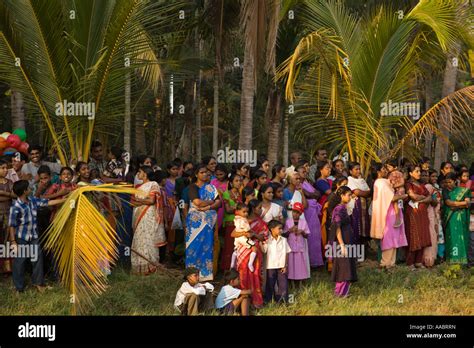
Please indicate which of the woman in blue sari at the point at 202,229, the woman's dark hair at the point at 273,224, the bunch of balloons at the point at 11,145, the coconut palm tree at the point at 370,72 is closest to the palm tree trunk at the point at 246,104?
the coconut palm tree at the point at 370,72

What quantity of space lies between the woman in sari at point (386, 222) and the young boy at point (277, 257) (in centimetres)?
218

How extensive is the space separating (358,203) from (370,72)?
6.89 feet

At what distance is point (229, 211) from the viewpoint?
9.35 meters

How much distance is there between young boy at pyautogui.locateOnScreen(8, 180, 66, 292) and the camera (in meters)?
8.44

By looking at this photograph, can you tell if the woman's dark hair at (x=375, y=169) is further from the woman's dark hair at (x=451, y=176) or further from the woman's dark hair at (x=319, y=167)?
the woman's dark hair at (x=451, y=176)

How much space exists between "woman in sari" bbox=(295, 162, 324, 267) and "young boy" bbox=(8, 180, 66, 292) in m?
3.45

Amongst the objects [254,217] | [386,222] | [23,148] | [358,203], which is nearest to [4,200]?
[23,148]

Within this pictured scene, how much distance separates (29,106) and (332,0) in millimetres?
5183

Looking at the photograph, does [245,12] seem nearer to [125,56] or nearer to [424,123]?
[125,56]

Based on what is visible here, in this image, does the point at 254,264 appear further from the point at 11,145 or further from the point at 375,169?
the point at 11,145

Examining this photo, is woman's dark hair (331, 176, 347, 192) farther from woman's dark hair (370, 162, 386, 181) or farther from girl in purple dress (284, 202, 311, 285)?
woman's dark hair (370, 162, 386, 181)

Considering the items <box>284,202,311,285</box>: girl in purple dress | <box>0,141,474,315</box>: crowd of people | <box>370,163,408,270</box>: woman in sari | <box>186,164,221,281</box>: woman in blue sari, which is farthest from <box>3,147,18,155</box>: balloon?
<box>370,163,408,270</box>: woman in sari

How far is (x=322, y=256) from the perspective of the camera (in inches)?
400

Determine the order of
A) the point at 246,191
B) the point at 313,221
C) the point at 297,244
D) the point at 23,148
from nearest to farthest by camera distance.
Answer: the point at 246,191 → the point at 297,244 → the point at 313,221 → the point at 23,148
